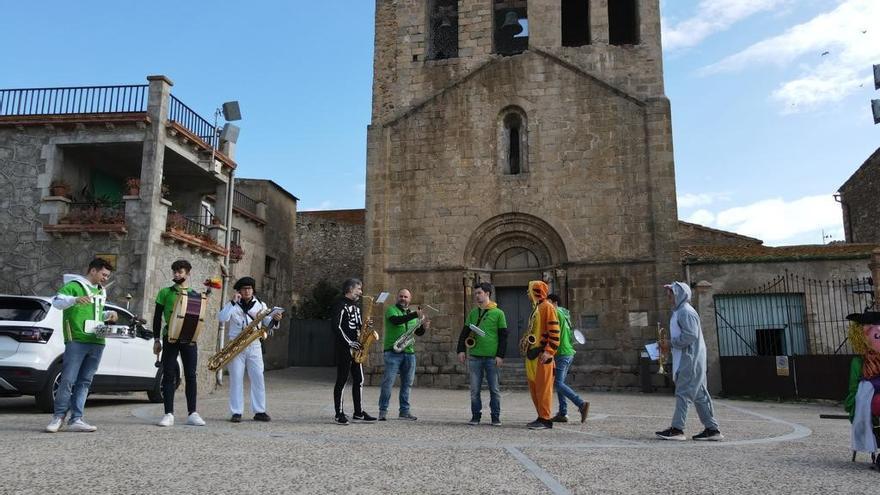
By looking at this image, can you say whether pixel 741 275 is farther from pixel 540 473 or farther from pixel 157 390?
pixel 157 390

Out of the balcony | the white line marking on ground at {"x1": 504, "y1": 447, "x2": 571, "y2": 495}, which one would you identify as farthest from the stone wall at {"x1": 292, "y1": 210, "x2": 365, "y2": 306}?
the white line marking on ground at {"x1": 504, "y1": 447, "x2": 571, "y2": 495}

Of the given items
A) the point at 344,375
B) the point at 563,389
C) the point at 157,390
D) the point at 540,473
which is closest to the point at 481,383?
the point at 563,389

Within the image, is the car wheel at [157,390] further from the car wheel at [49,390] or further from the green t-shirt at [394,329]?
the green t-shirt at [394,329]

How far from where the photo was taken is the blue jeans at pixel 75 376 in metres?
6.26

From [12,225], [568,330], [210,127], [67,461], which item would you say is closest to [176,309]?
[67,461]

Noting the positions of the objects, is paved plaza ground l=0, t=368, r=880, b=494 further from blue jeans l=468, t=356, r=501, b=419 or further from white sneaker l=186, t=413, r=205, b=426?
blue jeans l=468, t=356, r=501, b=419

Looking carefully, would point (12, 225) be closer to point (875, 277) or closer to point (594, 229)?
point (594, 229)

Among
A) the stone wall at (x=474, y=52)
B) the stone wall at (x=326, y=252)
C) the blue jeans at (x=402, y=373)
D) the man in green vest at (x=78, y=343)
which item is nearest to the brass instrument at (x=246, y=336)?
the man in green vest at (x=78, y=343)

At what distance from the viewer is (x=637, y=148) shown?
17203mm

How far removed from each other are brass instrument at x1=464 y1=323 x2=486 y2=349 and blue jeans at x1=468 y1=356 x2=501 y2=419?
185mm

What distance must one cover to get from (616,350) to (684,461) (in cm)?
1175

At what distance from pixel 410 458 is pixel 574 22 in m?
18.7

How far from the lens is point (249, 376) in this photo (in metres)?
7.50

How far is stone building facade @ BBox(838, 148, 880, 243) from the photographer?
24.8m
